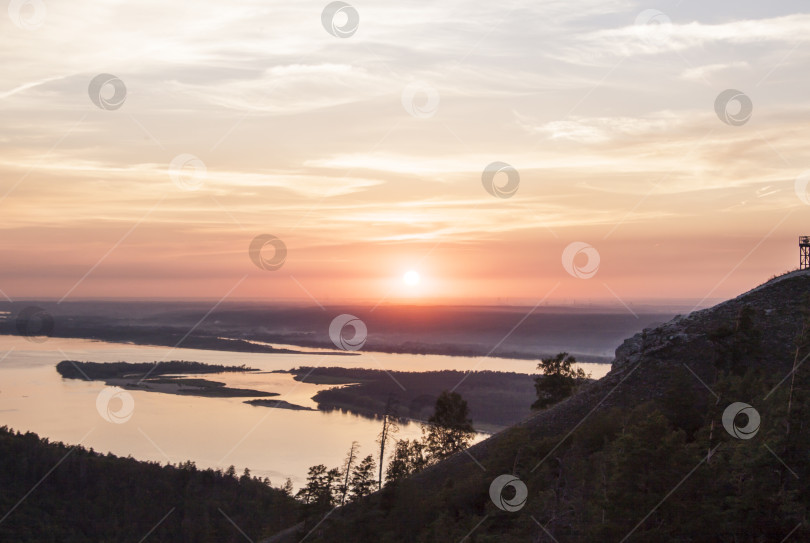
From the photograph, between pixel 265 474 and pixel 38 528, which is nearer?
pixel 38 528

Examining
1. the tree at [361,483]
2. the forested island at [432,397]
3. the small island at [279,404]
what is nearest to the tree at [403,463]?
the tree at [361,483]

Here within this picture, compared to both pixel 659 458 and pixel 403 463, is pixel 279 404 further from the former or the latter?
pixel 659 458

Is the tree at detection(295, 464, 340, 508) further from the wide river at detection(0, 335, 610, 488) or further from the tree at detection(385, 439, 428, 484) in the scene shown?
→ the wide river at detection(0, 335, 610, 488)

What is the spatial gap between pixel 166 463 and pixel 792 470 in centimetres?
9593

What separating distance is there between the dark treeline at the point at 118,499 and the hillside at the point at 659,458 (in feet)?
148

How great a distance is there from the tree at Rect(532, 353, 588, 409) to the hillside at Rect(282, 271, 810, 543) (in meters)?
9.93

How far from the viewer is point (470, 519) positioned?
41156 millimetres

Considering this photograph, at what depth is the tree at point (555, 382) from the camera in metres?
72.9

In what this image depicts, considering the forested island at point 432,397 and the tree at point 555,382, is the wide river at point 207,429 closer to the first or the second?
the forested island at point 432,397

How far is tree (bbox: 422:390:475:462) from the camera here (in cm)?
7162

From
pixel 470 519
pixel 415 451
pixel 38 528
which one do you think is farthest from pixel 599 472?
pixel 38 528

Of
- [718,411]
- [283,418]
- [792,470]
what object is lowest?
[792,470]

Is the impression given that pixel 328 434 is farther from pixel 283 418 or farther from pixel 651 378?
pixel 651 378

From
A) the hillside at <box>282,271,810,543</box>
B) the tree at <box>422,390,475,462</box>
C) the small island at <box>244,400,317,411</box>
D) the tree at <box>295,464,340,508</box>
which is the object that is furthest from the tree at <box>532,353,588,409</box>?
the small island at <box>244,400,317,411</box>
